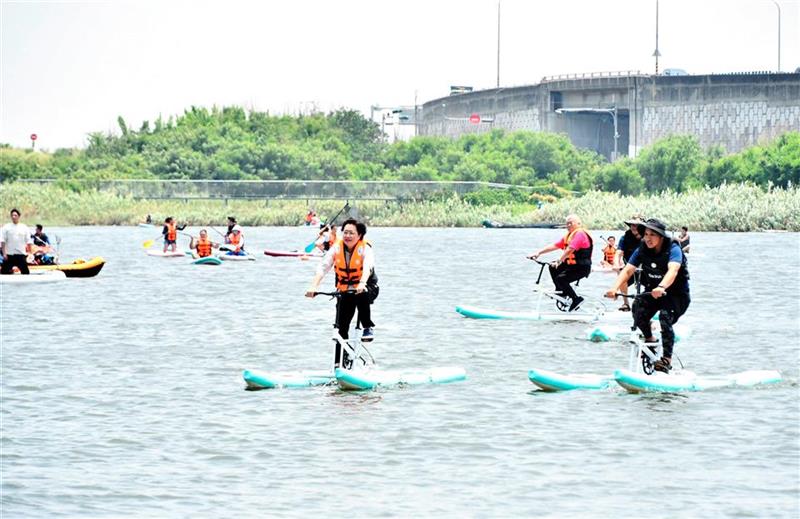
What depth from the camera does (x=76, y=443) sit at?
16234 mm

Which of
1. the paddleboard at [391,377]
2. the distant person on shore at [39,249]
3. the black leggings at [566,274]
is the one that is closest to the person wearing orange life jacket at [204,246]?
the distant person on shore at [39,249]

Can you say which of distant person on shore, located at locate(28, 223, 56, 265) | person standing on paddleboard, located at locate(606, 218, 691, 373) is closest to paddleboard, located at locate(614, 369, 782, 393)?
person standing on paddleboard, located at locate(606, 218, 691, 373)

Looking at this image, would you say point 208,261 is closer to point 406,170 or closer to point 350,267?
point 350,267

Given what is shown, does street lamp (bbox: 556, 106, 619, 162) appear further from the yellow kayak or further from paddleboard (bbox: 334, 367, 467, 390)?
paddleboard (bbox: 334, 367, 467, 390)

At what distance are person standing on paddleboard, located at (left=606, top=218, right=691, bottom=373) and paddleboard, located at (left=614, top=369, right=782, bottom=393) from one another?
50 centimetres

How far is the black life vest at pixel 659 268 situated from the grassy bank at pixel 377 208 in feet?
202

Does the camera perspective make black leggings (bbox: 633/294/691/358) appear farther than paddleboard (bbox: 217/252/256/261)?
No

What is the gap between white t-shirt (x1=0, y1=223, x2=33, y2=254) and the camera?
3384 cm

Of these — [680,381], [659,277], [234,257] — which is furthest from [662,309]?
[234,257]

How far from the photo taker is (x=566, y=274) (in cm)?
2736

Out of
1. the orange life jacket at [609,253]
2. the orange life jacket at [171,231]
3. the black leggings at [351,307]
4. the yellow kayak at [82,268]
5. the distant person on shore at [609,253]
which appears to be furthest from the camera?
the orange life jacket at [171,231]

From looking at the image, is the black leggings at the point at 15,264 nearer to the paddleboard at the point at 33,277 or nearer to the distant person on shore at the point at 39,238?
the paddleboard at the point at 33,277

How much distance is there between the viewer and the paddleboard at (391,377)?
1920 cm

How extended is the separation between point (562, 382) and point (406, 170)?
8984 centimetres
